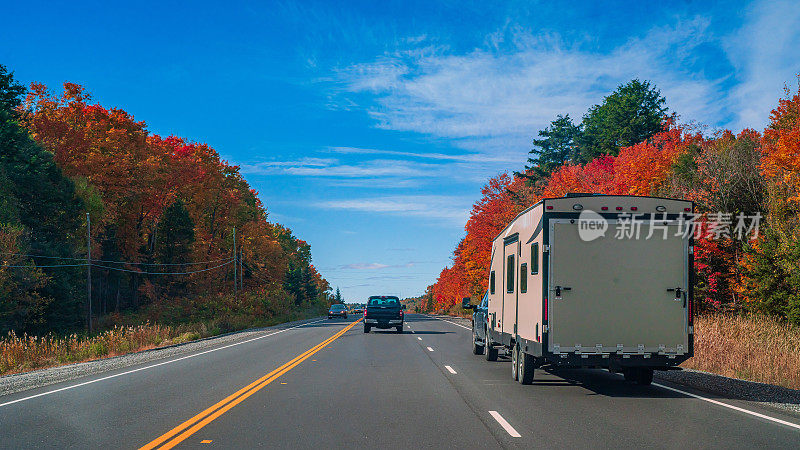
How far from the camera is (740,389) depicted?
12.1 meters

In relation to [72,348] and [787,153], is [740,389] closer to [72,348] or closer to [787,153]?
[787,153]

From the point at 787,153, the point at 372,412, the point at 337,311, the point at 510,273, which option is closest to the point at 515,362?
the point at 510,273

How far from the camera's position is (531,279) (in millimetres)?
12227

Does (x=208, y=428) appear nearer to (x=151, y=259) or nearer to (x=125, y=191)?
(x=125, y=191)

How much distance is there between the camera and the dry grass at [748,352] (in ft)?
44.5

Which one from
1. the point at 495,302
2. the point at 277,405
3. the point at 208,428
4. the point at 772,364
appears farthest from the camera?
the point at 495,302

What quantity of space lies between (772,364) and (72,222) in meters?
44.2

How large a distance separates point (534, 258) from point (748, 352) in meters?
7.30

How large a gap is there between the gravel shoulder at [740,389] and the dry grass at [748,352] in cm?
58

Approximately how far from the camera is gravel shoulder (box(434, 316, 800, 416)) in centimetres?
1050

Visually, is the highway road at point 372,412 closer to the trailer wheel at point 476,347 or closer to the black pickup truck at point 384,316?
the trailer wheel at point 476,347

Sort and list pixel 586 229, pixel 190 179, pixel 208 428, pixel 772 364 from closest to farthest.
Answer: pixel 208 428
pixel 586 229
pixel 772 364
pixel 190 179

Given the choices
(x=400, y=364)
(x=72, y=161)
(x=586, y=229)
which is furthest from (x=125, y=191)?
(x=586, y=229)

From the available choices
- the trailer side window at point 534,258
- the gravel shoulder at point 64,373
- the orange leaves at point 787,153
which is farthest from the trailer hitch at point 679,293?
the orange leaves at point 787,153
